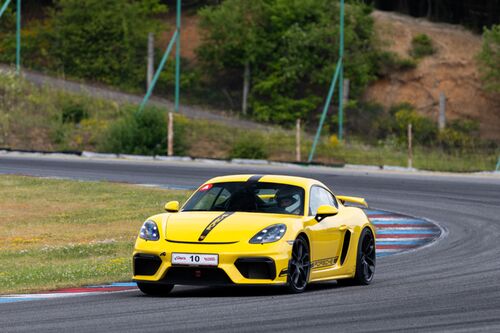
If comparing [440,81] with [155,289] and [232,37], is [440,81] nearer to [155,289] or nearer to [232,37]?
[232,37]

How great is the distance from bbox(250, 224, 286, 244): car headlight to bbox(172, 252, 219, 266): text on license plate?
44cm

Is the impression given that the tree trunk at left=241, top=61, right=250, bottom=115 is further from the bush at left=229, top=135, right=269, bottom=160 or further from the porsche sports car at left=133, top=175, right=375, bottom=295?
the porsche sports car at left=133, top=175, right=375, bottom=295

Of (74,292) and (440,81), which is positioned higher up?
(440,81)

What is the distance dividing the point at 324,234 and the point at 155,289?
1914 mm

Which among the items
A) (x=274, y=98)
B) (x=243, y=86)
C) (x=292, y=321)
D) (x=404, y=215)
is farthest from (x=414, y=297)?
(x=243, y=86)

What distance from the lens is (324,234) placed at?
1271 centimetres

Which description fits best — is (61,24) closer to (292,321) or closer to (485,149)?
(485,149)

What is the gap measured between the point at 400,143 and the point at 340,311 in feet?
137

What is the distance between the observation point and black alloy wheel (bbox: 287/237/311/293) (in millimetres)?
11844

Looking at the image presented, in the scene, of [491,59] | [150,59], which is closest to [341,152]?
[491,59]

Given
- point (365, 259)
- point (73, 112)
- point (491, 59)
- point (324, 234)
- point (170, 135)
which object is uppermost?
point (491, 59)

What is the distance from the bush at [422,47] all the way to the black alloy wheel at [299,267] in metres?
50.2

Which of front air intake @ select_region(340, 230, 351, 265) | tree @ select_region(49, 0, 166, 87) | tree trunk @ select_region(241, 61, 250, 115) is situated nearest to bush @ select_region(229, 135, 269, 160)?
tree trunk @ select_region(241, 61, 250, 115)

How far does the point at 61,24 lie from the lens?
62.2 meters
